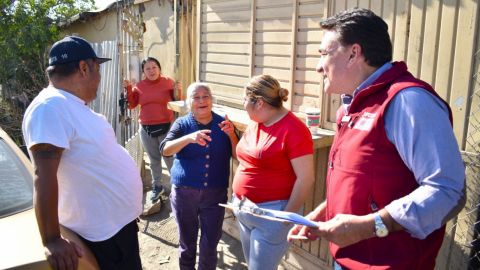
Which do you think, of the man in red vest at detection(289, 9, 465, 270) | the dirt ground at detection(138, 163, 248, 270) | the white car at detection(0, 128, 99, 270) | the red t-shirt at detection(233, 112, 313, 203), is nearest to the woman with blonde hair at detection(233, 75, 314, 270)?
the red t-shirt at detection(233, 112, 313, 203)

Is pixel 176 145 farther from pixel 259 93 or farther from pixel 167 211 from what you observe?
pixel 167 211

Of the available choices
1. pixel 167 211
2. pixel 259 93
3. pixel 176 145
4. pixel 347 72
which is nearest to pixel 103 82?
pixel 167 211

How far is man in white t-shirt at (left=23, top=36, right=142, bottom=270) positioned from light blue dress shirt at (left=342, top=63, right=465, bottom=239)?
4.46 feet

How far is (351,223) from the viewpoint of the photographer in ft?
4.28

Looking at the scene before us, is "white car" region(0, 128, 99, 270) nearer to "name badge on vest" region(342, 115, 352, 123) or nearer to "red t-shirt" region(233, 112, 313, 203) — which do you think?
"red t-shirt" region(233, 112, 313, 203)

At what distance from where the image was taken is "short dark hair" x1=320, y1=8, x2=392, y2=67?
1412mm

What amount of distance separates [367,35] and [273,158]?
118cm

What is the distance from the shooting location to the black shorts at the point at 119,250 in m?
2.05

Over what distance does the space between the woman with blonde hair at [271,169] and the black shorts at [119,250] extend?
0.69 metres

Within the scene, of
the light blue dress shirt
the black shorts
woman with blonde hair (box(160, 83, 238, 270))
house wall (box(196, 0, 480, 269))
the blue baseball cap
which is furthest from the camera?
woman with blonde hair (box(160, 83, 238, 270))

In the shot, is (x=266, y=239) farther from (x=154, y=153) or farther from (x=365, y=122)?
(x=154, y=153)

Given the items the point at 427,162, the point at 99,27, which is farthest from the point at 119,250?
the point at 99,27

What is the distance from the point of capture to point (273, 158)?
2.44m

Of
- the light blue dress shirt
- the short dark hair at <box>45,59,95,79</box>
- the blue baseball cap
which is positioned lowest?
the light blue dress shirt
